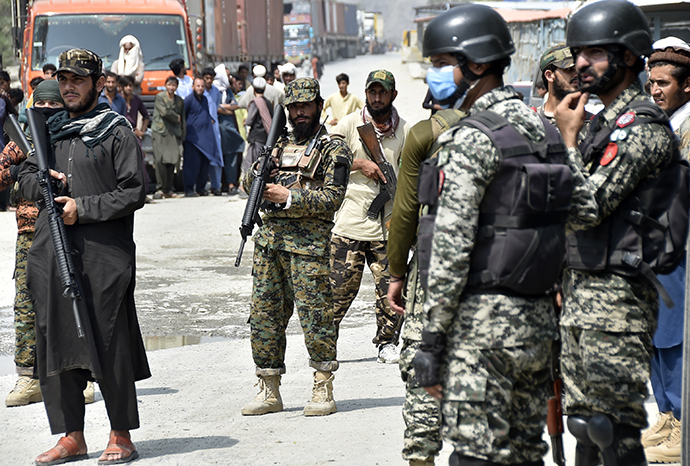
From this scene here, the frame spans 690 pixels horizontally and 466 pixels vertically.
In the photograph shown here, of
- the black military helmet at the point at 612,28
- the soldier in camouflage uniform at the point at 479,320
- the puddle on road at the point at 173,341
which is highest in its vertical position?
the black military helmet at the point at 612,28

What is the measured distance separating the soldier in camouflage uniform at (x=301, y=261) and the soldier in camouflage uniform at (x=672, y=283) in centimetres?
183

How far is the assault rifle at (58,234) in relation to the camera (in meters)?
4.24

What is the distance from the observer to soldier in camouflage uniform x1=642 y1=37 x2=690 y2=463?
413 cm

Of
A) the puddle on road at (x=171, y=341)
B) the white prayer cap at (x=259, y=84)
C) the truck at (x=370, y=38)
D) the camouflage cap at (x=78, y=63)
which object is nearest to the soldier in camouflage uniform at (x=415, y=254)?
the camouflage cap at (x=78, y=63)

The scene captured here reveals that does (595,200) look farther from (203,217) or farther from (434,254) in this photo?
(203,217)

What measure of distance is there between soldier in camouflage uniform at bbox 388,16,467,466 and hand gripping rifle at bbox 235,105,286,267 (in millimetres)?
1238

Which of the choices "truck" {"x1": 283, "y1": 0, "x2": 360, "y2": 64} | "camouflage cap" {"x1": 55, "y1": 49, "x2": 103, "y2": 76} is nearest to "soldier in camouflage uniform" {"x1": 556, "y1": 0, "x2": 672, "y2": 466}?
"camouflage cap" {"x1": 55, "y1": 49, "x2": 103, "y2": 76}

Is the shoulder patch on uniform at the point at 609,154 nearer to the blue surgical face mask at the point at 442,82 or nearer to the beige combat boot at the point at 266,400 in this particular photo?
the blue surgical face mask at the point at 442,82

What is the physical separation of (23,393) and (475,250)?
3.62m

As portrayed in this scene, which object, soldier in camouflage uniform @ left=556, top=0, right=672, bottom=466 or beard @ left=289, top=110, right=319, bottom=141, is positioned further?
beard @ left=289, top=110, right=319, bottom=141

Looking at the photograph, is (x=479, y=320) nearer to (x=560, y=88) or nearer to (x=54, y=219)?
(x=54, y=219)

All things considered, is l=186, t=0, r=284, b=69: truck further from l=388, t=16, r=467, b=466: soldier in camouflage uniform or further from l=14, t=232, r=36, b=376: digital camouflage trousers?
l=388, t=16, r=467, b=466: soldier in camouflage uniform

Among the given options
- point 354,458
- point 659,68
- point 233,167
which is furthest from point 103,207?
point 233,167

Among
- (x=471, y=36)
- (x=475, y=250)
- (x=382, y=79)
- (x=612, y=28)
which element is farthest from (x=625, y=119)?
(x=382, y=79)
